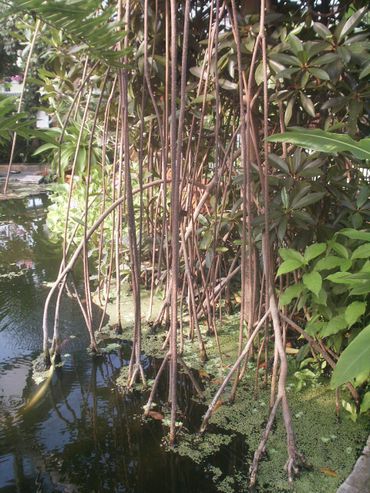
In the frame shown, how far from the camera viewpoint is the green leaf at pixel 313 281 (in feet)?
5.22

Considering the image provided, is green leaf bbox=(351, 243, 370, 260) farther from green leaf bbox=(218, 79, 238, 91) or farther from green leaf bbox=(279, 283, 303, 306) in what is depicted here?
green leaf bbox=(218, 79, 238, 91)

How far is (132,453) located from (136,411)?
0.25 metres

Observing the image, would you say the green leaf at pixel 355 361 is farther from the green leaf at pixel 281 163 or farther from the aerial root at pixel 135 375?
the aerial root at pixel 135 375

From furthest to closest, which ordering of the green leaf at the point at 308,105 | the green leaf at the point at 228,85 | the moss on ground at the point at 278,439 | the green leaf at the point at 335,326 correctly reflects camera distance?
the green leaf at the point at 228,85 → the green leaf at the point at 308,105 → the green leaf at the point at 335,326 → the moss on ground at the point at 278,439

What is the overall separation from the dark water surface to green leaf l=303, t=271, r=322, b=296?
75cm

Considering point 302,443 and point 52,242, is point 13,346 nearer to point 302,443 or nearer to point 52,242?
point 302,443

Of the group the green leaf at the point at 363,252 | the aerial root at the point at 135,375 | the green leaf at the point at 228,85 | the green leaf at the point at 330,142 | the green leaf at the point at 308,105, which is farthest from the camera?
the aerial root at the point at 135,375

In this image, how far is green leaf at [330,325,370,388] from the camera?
99cm

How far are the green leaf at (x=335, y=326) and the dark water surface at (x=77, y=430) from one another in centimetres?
66

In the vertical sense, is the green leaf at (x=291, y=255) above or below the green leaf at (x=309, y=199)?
below

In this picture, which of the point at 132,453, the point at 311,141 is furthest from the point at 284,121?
the point at 132,453

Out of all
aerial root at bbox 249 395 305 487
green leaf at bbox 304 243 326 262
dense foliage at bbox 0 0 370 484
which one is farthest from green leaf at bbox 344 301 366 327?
aerial root at bbox 249 395 305 487

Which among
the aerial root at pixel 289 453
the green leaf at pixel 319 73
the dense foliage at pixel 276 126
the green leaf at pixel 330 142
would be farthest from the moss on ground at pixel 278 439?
the green leaf at pixel 319 73

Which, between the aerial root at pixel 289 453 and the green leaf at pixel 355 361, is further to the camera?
the aerial root at pixel 289 453
